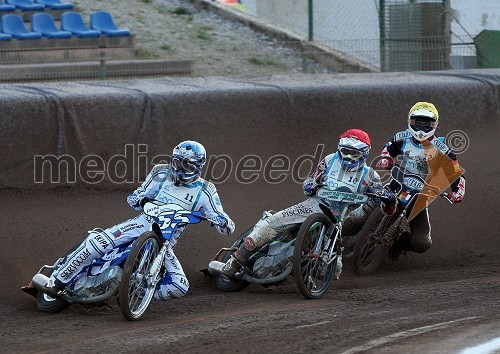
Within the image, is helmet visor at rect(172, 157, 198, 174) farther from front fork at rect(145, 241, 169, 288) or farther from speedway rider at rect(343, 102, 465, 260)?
speedway rider at rect(343, 102, 465, 260)

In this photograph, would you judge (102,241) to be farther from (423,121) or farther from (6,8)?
(6,8)

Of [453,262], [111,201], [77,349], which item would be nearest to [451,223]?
[453,262]

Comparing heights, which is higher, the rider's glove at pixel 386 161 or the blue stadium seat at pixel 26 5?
the blue stadium seat at pixel 26 5

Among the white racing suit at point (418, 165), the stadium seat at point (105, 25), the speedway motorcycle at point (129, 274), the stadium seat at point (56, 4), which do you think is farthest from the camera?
the stadium seat at point (56, 4)

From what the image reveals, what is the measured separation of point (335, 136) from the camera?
11.8 m

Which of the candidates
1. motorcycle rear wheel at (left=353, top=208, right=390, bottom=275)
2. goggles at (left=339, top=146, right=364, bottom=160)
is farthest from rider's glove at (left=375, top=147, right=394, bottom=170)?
goggles at (left=339, top=146, right=364, bottom=160)

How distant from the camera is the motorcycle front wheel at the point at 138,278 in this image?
790cm

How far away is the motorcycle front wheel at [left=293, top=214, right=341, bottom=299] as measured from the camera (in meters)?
8.95

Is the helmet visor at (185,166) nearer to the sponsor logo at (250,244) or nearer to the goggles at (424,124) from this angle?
the sponsor logo at (250,244)

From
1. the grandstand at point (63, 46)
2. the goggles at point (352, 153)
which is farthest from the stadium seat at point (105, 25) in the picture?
the goggles at point (352, 153)

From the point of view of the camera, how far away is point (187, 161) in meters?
8.91

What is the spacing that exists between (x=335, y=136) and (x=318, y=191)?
2.41 m

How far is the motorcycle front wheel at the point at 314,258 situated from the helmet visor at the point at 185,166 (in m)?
1.21

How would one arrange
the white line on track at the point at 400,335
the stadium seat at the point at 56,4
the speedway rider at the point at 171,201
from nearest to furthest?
1. the white line on track at the point at 400,335
2. the speedway rider at the point at 171,201
3. the stadium seat at the point at 56,4
